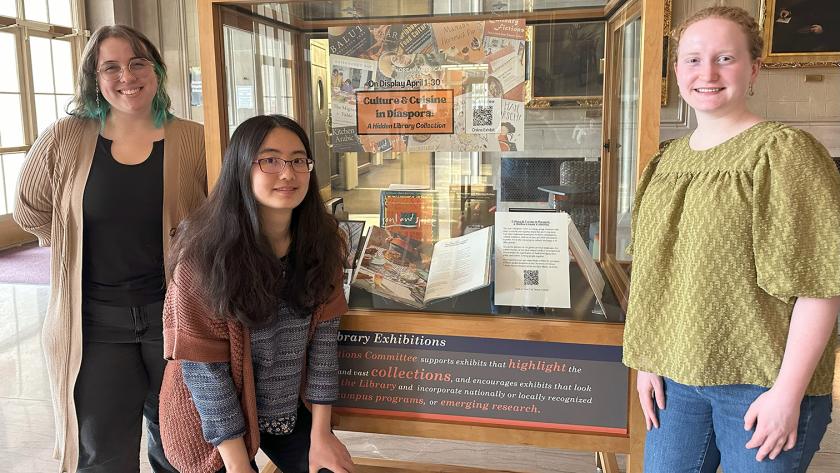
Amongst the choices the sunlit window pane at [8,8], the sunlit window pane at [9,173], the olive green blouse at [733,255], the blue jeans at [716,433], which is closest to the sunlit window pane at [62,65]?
the sunlit window pane at [8,8]

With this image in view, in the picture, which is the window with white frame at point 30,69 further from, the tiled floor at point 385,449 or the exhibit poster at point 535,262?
the exhibit poster at point 535,262

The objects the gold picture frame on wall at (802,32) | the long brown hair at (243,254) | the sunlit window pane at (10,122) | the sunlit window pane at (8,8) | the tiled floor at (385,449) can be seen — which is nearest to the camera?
the long brown hair at (243,254)

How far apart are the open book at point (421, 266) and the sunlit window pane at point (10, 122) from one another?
18.7 ft

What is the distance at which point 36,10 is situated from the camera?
249 inches

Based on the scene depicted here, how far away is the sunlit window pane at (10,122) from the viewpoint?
6.01 metres

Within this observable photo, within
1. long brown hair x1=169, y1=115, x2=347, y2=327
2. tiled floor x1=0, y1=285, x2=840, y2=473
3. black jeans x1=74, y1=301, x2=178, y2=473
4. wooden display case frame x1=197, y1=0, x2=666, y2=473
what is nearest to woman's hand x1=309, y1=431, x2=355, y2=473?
wooden display case frame x1=197, y1=0, x2=666, y2=473

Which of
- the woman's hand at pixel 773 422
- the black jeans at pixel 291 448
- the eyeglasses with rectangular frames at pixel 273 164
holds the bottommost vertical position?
the black jeans at pixel 291 448

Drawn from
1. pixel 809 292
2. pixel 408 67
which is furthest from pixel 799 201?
pixel 408 67

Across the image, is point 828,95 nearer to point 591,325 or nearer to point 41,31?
point 591,325

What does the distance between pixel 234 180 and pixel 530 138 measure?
2.46ft

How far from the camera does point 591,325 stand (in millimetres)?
1552

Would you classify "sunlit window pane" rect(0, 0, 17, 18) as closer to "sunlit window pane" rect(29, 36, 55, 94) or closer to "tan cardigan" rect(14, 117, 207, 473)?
"sunlit window pane" rect(29, 36, 55, 94)

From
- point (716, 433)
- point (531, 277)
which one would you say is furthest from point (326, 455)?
point (716, 433)

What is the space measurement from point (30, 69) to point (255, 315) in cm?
615
